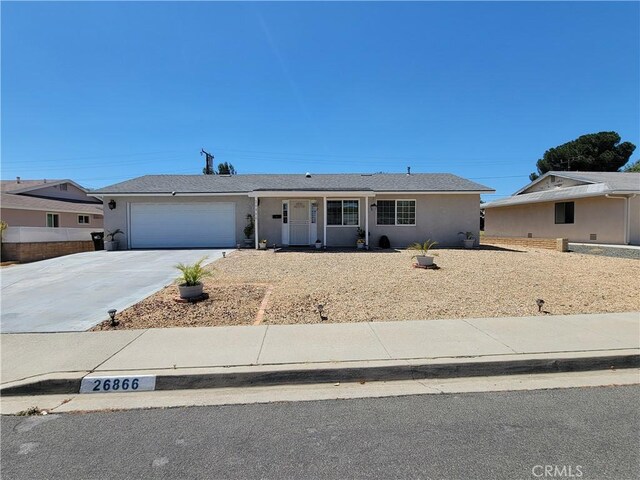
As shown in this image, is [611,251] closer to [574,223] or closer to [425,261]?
[574,223]

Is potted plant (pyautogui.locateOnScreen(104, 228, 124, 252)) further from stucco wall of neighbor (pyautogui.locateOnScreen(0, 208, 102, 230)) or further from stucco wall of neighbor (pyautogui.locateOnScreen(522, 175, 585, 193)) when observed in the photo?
stucco wall of neighbor (pyautogui.locateOnScreen(522, 175, 585, 193))

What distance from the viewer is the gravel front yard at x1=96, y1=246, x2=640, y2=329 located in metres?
6.60

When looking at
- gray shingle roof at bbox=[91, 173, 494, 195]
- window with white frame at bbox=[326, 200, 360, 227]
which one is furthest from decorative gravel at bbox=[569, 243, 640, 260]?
window with white frame at bbox=[326, 200, 360, 227]

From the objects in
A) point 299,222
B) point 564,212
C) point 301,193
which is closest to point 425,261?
point 301,193

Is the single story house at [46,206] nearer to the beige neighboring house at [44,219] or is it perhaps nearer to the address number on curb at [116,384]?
the beige neighboring house at [44,219]

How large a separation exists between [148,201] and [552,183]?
81.8 ft

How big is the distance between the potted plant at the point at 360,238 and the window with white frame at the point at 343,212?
686 mm

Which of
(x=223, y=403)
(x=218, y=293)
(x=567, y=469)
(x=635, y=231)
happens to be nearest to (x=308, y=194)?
(x=218, y=293)

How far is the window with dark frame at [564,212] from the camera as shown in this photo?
21062 mm

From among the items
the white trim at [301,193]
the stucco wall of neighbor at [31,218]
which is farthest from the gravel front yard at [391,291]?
the stucco wall of neighbor at [31,218]

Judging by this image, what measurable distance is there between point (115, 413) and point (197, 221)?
15886 millimetres

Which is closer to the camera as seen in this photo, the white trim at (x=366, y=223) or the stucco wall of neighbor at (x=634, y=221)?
the white trim at (x=366, y=223)

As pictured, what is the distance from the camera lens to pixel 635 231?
58.7 ft

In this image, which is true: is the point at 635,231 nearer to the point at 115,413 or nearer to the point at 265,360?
the point at 265,360
